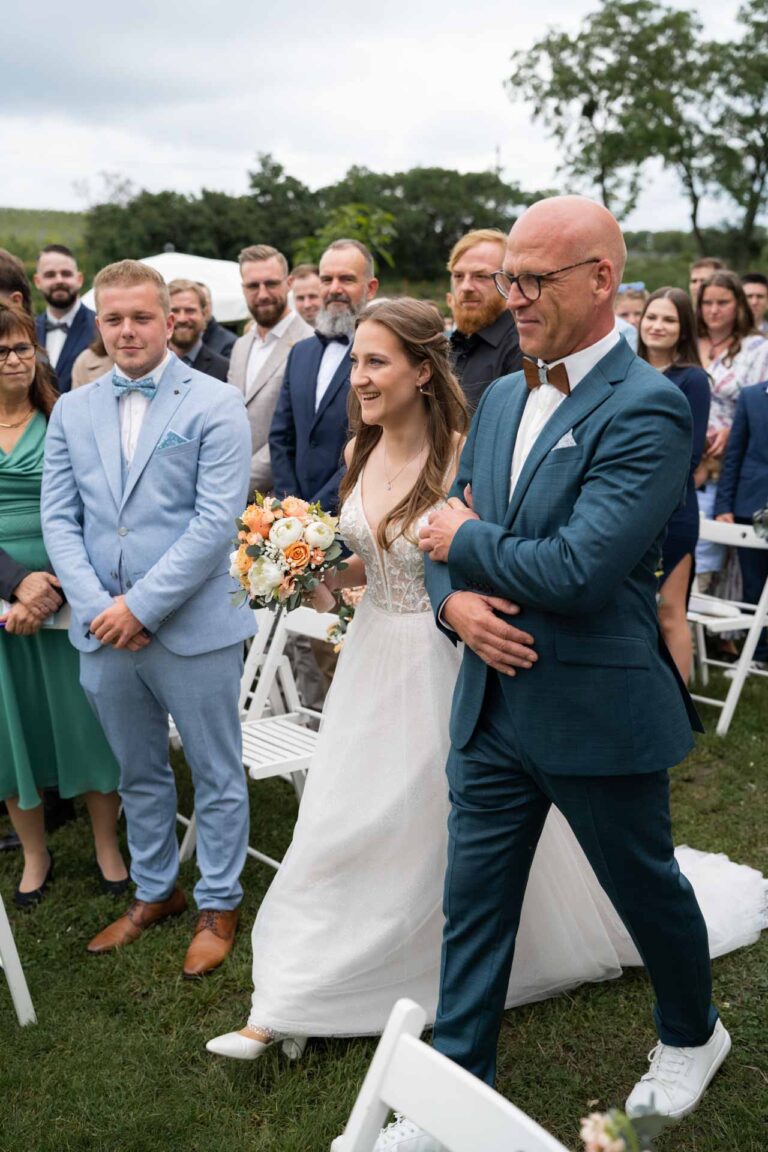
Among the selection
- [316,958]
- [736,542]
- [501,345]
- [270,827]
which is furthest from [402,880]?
[736,542]

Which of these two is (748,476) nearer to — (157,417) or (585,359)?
(157,417)

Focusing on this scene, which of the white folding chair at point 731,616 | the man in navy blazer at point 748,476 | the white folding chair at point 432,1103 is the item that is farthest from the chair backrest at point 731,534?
the white folding chair at point 432,1103

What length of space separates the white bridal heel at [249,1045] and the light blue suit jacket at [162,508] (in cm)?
137

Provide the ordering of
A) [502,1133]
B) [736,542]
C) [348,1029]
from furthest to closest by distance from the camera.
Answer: [736,542] → [348,1029] → [502,1133]

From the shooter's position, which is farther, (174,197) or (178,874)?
(174,197)

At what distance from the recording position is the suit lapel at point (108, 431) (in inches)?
160

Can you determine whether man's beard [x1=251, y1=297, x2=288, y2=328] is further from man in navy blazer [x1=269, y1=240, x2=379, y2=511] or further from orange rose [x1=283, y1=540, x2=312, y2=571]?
orange rose [x1=283, y1=540, x2=312, y2=571]

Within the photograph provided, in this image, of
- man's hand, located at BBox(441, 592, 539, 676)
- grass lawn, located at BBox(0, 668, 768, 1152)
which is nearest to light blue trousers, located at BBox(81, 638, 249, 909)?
grass lawn, located at BBox(0, 668, 768, 1152)

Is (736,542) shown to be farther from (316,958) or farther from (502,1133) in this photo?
(502,1133)

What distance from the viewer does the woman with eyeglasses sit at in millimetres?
6012

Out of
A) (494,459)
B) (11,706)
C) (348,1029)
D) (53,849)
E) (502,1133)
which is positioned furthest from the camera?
(53,849)

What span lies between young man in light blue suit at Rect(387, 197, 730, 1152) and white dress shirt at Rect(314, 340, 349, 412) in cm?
287

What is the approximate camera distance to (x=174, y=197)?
34.8 m

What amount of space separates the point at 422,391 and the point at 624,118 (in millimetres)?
35517
